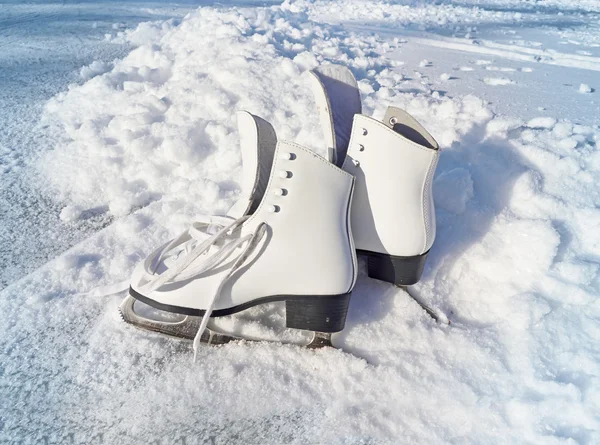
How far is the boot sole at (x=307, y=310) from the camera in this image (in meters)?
0.96

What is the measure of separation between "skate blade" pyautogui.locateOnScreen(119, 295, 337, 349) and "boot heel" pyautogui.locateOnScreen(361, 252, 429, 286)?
0.21m

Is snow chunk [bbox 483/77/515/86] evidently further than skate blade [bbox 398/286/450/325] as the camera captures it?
Yes

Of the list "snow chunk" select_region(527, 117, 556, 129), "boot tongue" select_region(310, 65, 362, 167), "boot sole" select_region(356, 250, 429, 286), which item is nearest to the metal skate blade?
"boot sole" select_region(356, 250, 429, 286)

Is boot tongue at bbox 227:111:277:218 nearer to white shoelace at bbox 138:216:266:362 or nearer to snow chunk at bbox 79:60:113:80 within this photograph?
white shoelace at bbox 138:216:266:362

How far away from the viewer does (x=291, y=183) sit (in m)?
0.91

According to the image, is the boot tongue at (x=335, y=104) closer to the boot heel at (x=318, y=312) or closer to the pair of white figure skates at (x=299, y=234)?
the pair of white figure skates at (x=299, y=234)

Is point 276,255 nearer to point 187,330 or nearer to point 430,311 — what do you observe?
point 187,330

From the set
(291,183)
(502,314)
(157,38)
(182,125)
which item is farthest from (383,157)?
(157,38)

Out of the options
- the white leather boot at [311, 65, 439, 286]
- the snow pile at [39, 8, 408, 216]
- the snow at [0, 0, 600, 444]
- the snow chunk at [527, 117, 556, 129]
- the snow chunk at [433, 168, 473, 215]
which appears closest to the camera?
the snow at [0, 0, 600, 444]

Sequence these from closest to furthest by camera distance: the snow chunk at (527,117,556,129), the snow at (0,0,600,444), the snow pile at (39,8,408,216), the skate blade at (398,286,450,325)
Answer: the snow at (0,0,600,444) < the skate blade at (398,286,450,325) < the snow pile at (39,8,408,216) < the snow chunk at (527,117,556,129)

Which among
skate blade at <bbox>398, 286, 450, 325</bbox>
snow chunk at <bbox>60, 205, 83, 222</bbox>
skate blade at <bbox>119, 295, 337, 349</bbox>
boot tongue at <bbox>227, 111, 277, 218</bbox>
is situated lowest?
snow chunk at <bbox>60, 205, 83, 222</bbox>

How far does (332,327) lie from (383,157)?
1.20 feet

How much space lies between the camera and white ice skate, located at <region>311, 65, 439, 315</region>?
993 millimetres

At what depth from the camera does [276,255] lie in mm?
942
